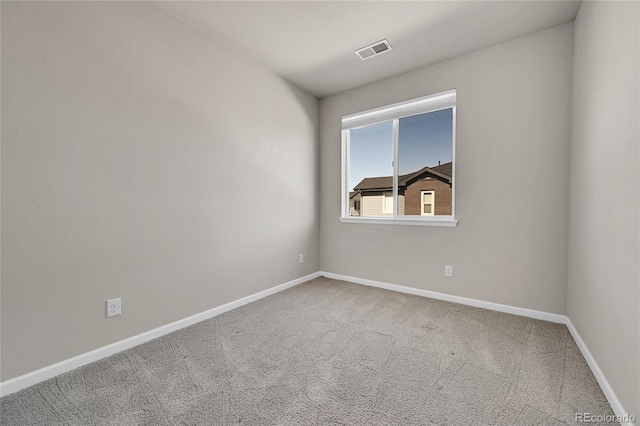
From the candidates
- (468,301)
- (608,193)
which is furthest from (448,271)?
(608,193)

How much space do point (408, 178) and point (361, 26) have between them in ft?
5.37

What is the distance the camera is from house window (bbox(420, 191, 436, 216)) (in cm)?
299

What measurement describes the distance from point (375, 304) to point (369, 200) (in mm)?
1356

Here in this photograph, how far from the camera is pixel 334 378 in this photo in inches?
62.0

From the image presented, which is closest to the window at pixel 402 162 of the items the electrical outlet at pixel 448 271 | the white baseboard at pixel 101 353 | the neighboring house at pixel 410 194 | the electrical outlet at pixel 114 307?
the neighboring house at pixel 410 194

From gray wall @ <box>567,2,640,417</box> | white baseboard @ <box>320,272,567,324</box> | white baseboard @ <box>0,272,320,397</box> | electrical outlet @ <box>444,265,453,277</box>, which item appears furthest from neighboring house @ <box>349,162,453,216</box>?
white baseboard @ <box>0,272,320,397</box>

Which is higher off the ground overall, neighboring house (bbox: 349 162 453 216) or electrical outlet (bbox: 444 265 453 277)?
neighboring house (bbox: 349 162 453 216)

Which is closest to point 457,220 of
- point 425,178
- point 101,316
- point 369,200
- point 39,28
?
point 425,178

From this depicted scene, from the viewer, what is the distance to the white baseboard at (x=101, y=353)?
1479 mm

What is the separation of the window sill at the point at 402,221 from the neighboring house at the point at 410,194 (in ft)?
0.40

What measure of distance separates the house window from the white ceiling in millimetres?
1395

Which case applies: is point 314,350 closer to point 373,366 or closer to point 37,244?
point 373,366

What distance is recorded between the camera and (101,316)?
1.80 meters

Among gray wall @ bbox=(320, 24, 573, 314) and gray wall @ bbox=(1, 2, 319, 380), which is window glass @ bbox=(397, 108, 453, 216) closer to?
gray wall @ bbox=(320, 24, 573, 314)
